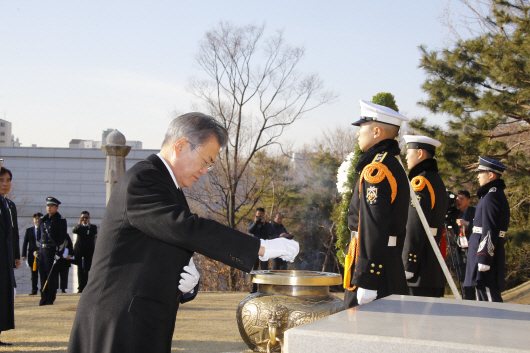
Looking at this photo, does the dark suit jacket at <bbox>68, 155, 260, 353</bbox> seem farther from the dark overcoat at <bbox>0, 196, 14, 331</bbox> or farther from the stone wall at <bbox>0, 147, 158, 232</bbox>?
the stone wall at <bbox>0, 147, 158, 232</bbox>

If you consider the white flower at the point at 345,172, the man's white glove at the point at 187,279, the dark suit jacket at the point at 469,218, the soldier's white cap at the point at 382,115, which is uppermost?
the white flower at the point at 345,172

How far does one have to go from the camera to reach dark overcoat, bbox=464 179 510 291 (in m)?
5.66

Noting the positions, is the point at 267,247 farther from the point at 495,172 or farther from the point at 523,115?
the point at 523,115

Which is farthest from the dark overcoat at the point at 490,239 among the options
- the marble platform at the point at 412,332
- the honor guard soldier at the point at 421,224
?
the marble platform at the point at 412,332

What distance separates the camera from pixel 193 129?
224cm

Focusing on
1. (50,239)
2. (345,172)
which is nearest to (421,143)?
(345,172)

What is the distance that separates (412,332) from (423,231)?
2715mm

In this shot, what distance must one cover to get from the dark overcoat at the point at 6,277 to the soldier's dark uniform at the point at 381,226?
323cm

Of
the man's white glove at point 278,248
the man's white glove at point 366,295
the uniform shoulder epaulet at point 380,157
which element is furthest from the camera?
the uniform shoulder epaulet at point 380,157

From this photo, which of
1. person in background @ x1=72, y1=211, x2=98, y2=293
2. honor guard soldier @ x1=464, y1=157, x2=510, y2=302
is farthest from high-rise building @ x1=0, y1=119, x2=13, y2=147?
honor guard soldier @ x1=464, y1=157, x2=510, y2=302

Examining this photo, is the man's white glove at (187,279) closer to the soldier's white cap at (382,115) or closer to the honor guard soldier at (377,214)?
the honor guard soldier at (377,214)

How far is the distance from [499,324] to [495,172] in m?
4.40

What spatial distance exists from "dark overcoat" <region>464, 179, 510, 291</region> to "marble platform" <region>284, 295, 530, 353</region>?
3609 millimetres

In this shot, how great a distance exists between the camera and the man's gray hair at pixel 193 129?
7.37 feet
